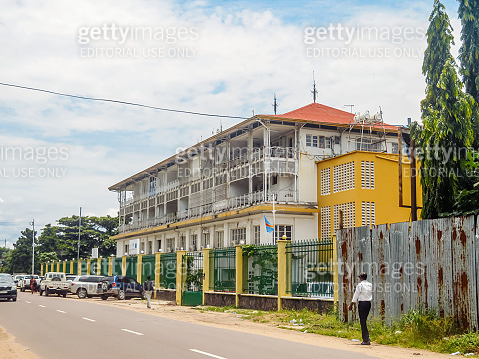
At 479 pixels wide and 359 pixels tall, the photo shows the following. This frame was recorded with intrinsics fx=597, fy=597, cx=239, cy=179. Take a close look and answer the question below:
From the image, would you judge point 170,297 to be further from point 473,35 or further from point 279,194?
point 473,35

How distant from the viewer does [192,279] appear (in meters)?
32.0

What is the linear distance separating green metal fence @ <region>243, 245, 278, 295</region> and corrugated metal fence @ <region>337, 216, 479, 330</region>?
6.61 metres

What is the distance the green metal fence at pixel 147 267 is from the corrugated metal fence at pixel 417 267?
22726 mm

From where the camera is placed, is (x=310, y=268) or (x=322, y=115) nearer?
(x=310, y=268)

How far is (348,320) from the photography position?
667 inches

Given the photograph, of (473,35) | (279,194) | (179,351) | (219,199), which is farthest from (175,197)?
(179,351)

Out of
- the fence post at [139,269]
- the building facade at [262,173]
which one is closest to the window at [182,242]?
the building facade at [262,173]

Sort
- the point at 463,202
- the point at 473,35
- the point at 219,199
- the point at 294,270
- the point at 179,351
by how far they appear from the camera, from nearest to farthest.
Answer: the point at 179,351, the point at 463,202, the point at 473,35, the point at 294,270, the point at 219,199

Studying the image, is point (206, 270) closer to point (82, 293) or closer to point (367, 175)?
point (82, 293)

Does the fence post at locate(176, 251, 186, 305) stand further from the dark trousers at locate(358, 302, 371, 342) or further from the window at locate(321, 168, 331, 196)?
the dark trousers at locate(358, 302, 371, 342)

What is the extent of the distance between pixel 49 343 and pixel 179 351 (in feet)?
11.8

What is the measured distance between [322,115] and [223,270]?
24653 mm

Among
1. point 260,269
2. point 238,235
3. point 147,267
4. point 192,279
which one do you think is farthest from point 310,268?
point 238,235

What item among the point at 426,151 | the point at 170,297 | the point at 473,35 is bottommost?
the point at 170,297
